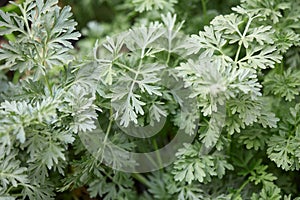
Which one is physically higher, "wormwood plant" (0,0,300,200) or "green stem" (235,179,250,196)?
"wormwood plant" (0,0,300,200)

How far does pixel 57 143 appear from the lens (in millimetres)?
966

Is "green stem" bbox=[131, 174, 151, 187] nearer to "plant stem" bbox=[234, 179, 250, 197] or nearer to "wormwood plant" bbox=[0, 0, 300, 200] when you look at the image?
"wormwood plant" bbox=[0, 0, 300, 200]

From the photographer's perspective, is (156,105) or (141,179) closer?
(156,105)

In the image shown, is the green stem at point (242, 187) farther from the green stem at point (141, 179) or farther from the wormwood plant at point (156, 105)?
the green stem at point (141, 179)

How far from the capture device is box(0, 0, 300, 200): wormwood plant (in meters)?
0.98

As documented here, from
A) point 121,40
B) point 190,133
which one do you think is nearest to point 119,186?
point 190,133

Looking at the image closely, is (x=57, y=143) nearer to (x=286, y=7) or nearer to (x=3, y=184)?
(x=3, y=184)

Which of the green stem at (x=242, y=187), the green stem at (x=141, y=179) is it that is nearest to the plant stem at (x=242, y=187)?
the green stem at (x=242, y=187)

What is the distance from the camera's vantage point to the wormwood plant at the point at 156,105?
3.20ft

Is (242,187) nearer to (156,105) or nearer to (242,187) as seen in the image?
(242,187)

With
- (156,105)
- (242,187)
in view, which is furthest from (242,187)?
→ (156,105)

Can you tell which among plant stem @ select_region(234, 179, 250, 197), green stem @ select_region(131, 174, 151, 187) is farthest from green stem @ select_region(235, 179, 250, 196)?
green stem @ select_region(131, 174, 151, 187)

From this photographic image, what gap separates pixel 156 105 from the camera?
3.67 ft

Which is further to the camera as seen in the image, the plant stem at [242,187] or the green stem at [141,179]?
the green stem at [141,179]
